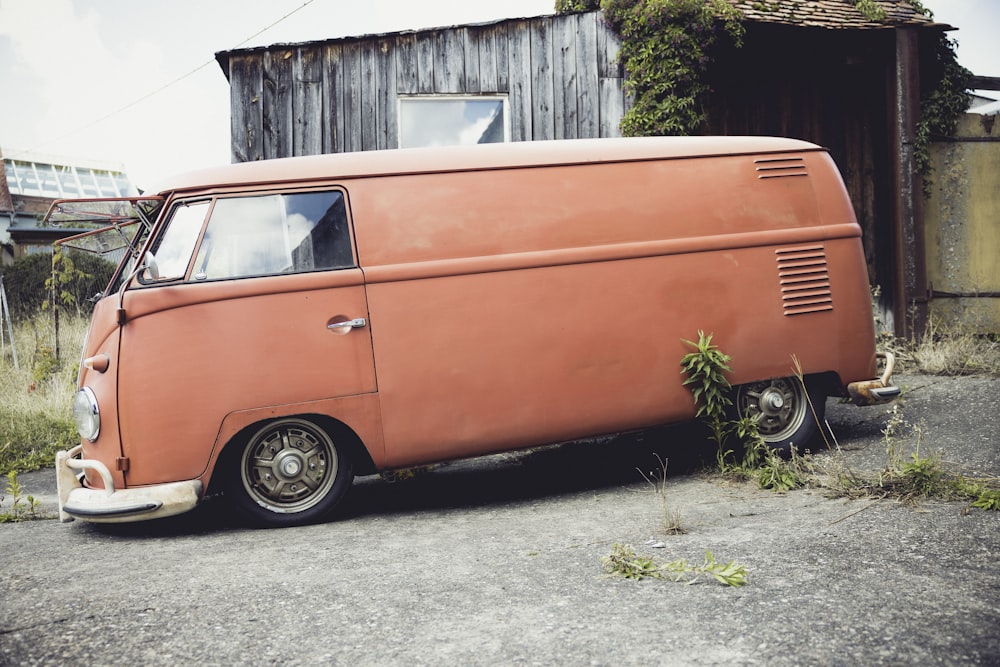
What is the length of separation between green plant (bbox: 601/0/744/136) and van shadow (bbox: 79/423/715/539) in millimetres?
4013

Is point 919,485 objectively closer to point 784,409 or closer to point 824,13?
point 784,409

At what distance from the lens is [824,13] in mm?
9414

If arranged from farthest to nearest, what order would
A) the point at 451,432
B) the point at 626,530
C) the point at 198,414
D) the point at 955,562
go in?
the point at 451,432
the point at 198,414
the point at 626,530
the point at 955,562

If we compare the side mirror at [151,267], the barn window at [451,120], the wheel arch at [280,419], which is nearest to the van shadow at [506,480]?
the wheel arch at [280,419]

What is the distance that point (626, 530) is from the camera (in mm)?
4188

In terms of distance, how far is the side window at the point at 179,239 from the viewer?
463 centimetres

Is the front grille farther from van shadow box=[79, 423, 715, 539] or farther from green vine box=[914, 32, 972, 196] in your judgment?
green vine box=[914, 32, 972, 196]

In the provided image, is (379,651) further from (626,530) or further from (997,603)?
(997,603)

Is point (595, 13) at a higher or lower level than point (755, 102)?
higher

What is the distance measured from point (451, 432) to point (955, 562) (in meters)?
2.67

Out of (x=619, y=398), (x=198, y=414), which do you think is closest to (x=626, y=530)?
(x=619, y=398)

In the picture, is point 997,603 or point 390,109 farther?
point 390,109

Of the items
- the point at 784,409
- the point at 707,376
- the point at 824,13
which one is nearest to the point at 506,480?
the point at 707,376

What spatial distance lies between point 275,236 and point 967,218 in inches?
347
